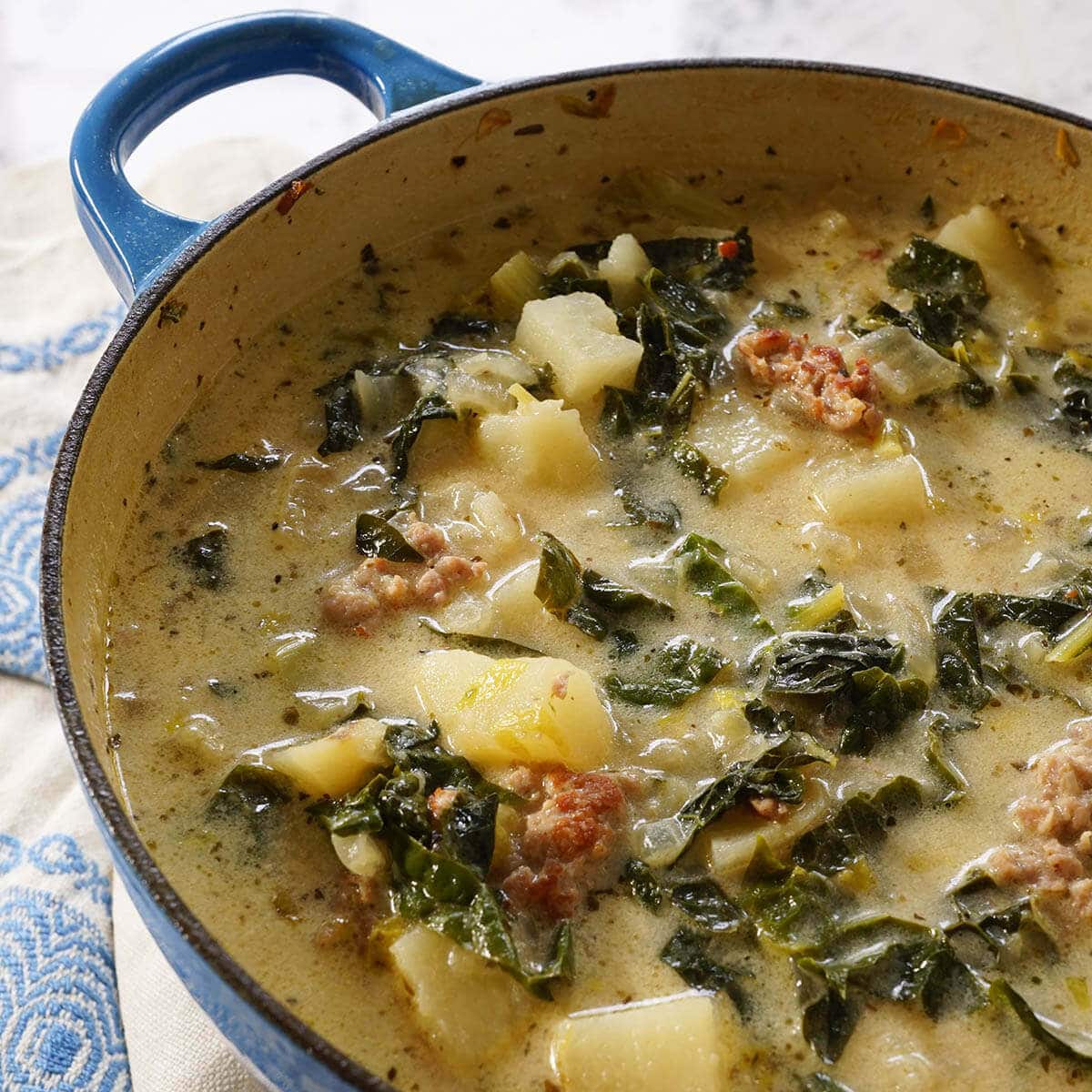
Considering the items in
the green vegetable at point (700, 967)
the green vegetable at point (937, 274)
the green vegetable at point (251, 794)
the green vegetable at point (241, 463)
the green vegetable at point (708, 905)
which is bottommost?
the green vegetable at point (700, 967)

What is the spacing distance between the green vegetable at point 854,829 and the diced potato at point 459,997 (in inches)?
25.7

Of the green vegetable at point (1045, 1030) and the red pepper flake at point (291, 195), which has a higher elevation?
the red pepper flake at point (291, 195)

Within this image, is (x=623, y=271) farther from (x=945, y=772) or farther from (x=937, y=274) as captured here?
(x=945, y=772)

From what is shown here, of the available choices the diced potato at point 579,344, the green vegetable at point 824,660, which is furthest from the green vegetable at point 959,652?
the diced potato at point 579,344

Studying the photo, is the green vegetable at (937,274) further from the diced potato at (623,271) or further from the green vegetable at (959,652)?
the green vegetable at (959,652)

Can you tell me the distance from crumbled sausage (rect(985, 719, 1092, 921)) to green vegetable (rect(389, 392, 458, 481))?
5.46 feet

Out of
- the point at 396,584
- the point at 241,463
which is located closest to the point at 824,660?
the point at 396,584

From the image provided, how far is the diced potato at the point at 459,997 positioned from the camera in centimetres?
259

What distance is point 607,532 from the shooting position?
348 cm

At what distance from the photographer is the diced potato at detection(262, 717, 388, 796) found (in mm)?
2898

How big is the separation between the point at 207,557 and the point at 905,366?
192 centimetres

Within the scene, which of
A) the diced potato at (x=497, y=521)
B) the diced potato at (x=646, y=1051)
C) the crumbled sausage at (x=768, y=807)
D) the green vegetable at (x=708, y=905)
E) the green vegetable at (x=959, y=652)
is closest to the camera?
the diced potato at (x=646, y=1051)

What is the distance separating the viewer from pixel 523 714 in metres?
2.92

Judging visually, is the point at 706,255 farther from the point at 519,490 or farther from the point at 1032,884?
the point at 1032,884
